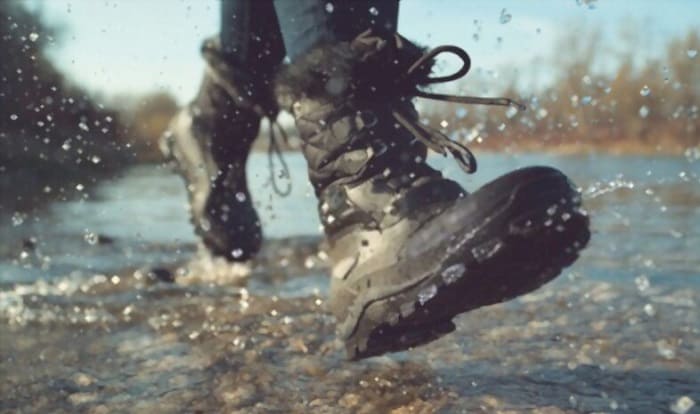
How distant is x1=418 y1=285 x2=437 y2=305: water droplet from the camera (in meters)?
1.25

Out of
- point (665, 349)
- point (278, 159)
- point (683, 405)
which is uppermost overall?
point (278, 159)

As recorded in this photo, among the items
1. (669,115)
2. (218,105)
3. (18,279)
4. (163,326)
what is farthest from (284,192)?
(669,115)

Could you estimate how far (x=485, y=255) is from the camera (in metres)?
1.19

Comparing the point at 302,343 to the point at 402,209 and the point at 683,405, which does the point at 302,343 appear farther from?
the point at 683,405

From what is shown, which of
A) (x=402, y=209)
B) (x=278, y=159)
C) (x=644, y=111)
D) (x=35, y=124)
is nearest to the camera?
(x=402, y=209)

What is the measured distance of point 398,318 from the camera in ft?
4.29

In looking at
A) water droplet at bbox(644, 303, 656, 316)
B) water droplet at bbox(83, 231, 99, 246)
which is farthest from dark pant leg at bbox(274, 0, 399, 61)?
water droplet at bbox(83, 231, 99, 246)

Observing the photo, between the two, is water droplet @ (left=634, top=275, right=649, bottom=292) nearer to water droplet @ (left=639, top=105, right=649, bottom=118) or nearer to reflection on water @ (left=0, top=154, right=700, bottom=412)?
reflection on water @ (left=0, top=154, right=700, bottom=412)

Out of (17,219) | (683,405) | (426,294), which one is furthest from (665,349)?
(17,219)

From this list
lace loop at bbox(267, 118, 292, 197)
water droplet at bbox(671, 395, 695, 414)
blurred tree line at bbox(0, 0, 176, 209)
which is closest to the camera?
water droplet at bbox(671, 395, 695, 414)

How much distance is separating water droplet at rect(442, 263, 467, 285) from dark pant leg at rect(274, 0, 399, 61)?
460 mm

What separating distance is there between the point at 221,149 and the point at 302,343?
814 millimetres

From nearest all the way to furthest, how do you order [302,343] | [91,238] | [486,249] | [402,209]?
[486,249]
[402,209]
[302,343]
[91,238]

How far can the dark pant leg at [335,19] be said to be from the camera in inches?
60.4
